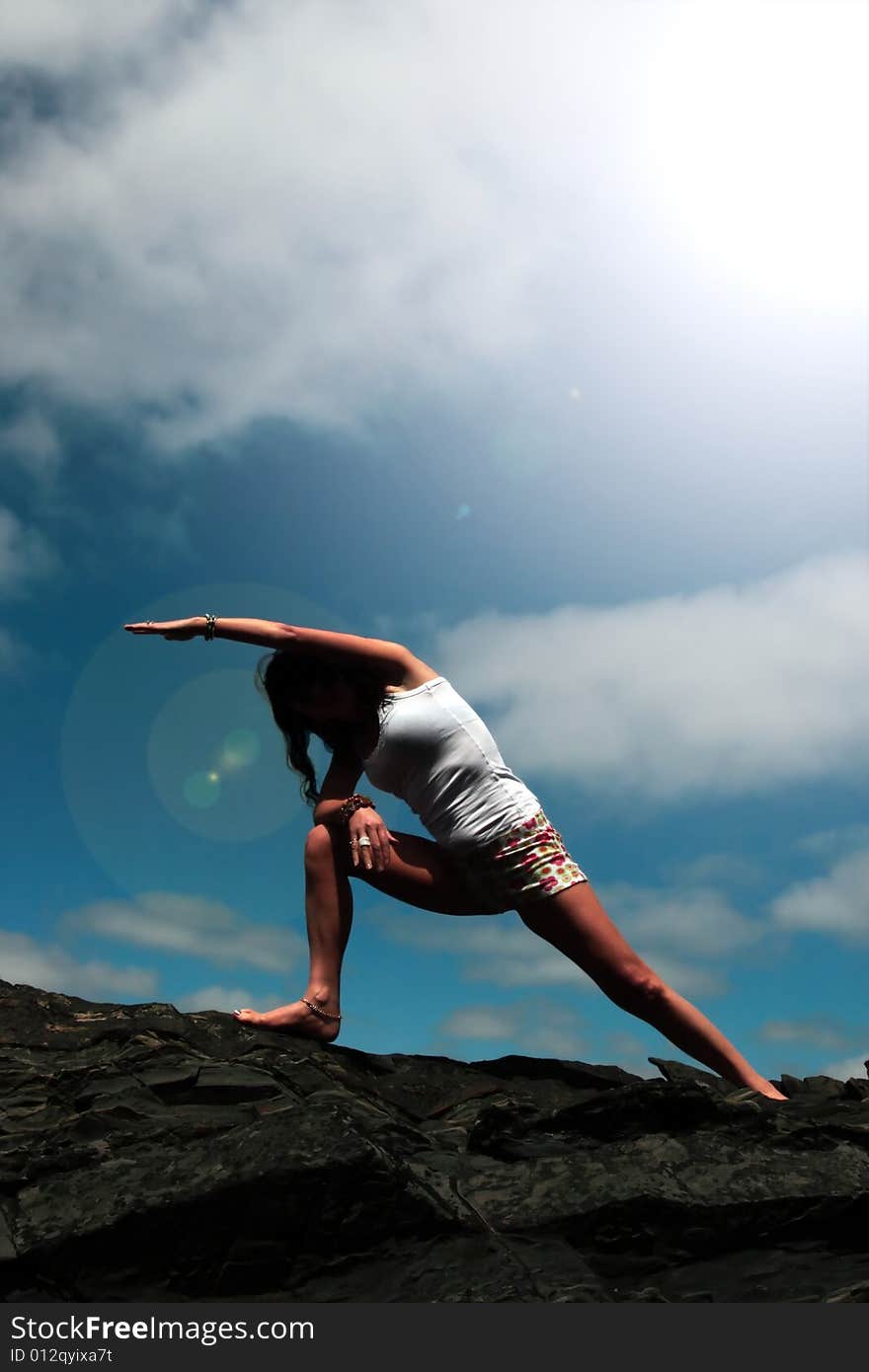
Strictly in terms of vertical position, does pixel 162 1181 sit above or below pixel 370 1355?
above

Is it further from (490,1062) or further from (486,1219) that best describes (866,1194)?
(490,1062)

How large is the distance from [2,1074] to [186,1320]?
2.16 m

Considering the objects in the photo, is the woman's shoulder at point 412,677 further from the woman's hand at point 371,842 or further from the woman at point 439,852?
the woman's hand at point 371,842

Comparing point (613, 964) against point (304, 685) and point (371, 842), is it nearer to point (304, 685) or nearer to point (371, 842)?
point (371, 842)

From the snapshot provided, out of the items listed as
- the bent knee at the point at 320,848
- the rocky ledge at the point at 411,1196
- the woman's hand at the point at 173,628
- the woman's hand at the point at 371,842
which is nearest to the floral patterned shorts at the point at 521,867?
the woman's hand at the point at 371,842

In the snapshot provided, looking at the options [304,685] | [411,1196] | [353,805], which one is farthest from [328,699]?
[411,1196]

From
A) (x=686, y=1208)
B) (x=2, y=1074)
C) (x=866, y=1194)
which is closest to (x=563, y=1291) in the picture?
(x=686, y=1208)

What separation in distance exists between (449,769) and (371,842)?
58cm

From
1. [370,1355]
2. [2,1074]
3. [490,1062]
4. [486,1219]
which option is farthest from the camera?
[490,1062]

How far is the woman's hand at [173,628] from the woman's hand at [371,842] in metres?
1.35

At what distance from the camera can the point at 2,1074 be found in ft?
17.2

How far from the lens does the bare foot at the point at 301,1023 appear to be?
5543 millimetres

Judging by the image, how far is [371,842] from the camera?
534 cm

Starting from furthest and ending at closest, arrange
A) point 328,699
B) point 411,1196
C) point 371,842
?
point 328,699, point 371,842, point 411,1196
